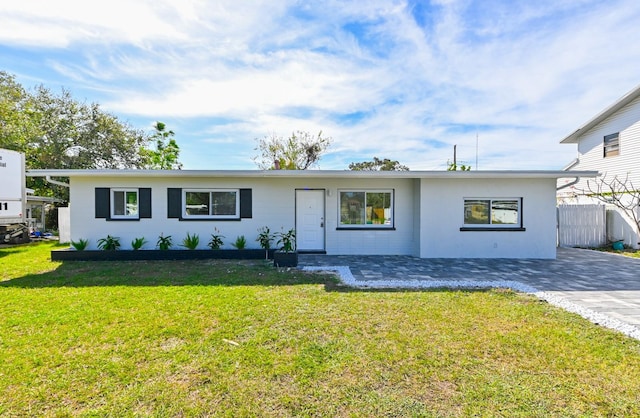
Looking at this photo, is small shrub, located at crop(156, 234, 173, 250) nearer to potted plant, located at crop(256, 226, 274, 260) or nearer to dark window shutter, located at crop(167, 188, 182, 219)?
dark window shutter, located at crop(167, 188, 182, 219)

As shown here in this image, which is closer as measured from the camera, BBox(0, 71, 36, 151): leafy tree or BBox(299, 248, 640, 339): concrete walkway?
BBox(299, 248, 640, 339): concrete walkway

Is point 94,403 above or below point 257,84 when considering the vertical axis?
below

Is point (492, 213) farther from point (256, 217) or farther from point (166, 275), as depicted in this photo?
point (166, 275)

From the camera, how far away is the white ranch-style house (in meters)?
8.66

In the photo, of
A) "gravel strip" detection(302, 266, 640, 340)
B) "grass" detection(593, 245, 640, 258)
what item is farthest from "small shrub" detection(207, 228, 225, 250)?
"grass" detection(593, 245, 640, 258)

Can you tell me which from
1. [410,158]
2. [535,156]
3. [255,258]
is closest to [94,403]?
[255,258]

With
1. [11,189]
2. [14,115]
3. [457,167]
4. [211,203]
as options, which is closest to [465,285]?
[211,203]

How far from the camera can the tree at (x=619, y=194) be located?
34.7 feet

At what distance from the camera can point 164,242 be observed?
8.78m

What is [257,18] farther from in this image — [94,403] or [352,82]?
[94,403]

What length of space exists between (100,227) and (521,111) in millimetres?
16031

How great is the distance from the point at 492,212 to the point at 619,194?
6539 millimetres

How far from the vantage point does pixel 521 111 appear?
1295cm

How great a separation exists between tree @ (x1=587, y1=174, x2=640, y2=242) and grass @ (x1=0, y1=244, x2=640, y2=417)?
9349 millimetres
